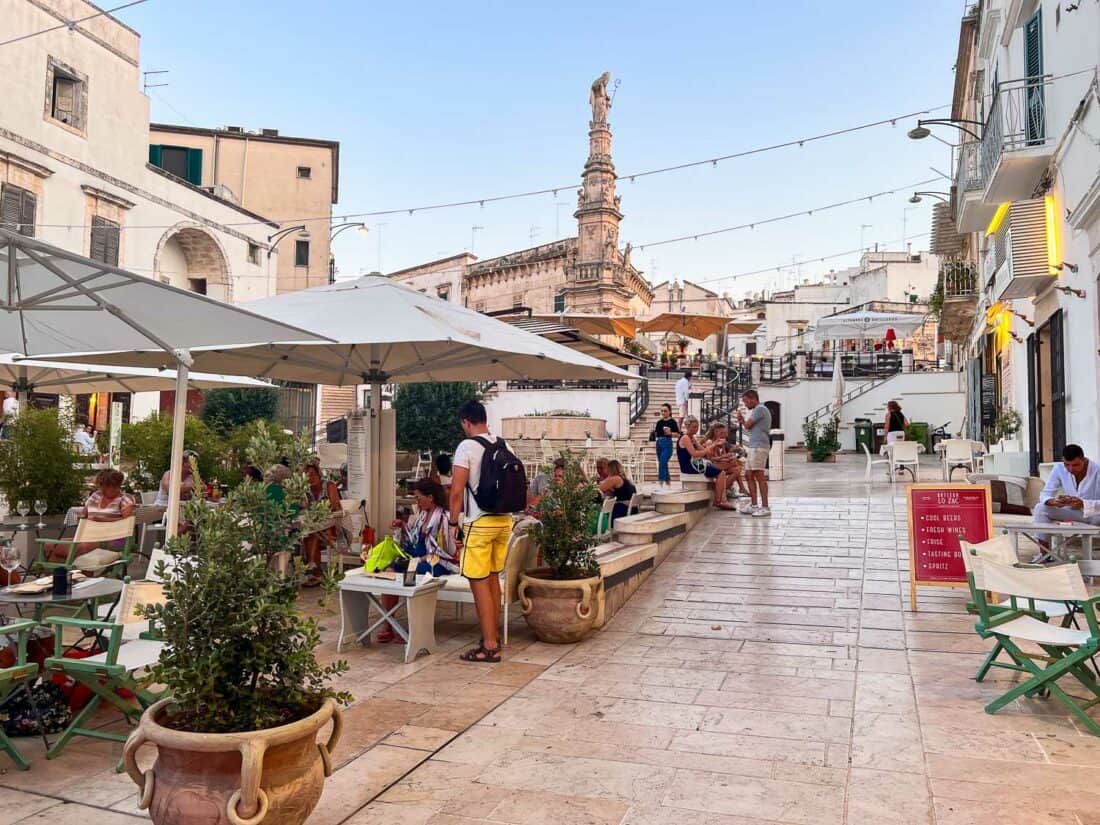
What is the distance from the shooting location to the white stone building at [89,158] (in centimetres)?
1841

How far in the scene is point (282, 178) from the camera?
32906 millimetres

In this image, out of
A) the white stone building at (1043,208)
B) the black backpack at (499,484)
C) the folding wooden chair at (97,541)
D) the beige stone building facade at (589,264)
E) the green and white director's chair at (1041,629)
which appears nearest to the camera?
the green and white director's chair at (1041,629)

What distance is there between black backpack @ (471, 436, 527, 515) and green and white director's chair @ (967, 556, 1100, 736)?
262 cm

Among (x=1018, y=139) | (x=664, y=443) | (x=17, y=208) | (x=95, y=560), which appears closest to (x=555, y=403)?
(x=664, y=443)

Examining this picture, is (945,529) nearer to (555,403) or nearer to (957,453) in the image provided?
(957,453)

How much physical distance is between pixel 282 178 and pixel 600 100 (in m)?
13.0

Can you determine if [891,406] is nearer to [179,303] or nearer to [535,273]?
[179,303]

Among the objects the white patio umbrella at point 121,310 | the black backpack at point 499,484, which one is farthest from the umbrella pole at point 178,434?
the black backpack at point 499,484

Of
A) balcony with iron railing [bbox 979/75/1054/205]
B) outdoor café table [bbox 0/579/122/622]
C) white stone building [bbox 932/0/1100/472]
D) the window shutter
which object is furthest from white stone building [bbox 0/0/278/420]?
white stone building [bbox 932/0/1100/472]

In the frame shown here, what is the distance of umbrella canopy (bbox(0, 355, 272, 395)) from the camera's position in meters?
9.65

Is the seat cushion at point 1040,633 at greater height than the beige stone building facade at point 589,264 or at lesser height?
lesser

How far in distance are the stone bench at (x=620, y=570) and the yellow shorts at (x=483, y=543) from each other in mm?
1030

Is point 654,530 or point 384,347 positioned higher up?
point 384,347

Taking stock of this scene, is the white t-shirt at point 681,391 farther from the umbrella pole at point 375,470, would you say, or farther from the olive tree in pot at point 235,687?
the olive tree in pot at point 235,687
